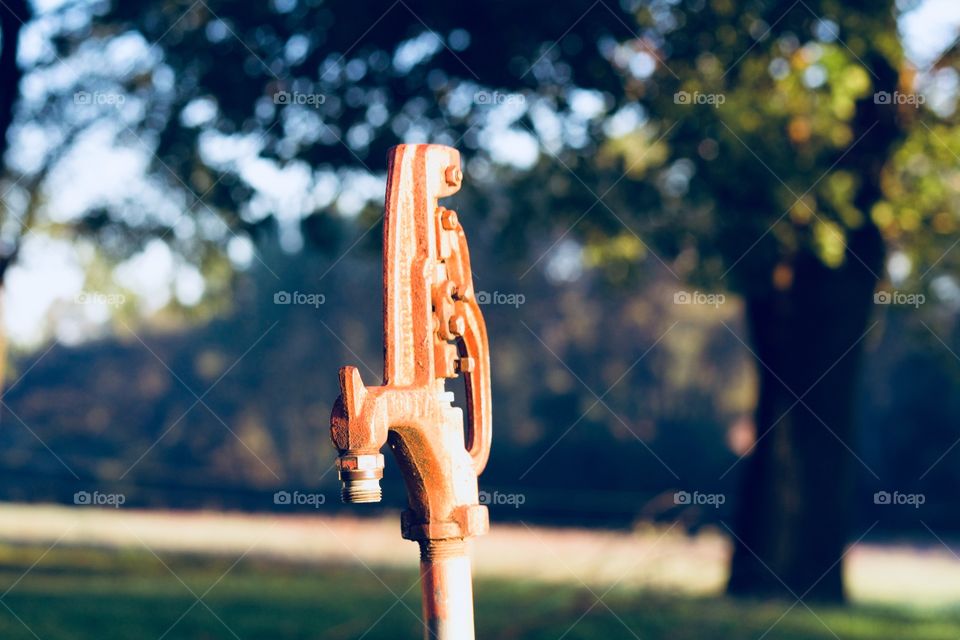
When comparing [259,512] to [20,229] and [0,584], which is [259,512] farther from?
[20,229]

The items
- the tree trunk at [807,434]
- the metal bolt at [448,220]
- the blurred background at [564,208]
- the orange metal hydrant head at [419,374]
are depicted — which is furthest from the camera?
the tree trunk at [807,434]

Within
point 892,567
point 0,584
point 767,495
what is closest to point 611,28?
point 767,495

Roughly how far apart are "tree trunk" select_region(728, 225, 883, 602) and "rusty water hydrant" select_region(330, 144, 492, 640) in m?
10.1

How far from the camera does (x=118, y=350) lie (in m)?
44.8

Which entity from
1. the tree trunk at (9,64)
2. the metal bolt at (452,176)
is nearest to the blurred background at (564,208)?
the tree trunk at (9,64)

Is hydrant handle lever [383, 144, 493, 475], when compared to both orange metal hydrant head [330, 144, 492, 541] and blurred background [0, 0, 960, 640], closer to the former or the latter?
orange metal hydrant head [330, 144, 492, 541]

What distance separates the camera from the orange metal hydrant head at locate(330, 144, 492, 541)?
3572 mm

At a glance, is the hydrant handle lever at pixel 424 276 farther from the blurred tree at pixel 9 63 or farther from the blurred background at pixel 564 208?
the blurred tree at pixel 9 63

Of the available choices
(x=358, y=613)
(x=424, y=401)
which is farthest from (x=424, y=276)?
(x=358, y=613)

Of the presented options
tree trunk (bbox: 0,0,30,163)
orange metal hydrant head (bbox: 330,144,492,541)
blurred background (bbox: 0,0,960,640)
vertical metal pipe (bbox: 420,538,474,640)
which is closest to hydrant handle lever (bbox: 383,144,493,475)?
orange metal hydrant head (bbox: 330,144,492,541)

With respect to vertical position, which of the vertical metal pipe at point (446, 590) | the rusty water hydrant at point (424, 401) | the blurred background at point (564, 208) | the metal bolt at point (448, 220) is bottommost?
the vertical metal pipe at point (446, 590)

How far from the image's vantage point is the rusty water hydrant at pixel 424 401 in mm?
3576

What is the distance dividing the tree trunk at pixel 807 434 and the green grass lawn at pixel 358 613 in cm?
56

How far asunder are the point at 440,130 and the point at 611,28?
1590 millimetres
